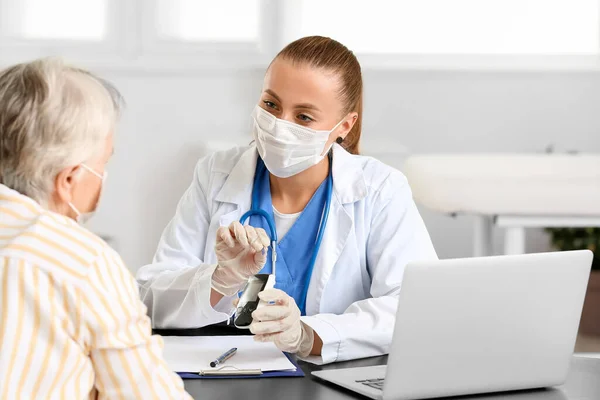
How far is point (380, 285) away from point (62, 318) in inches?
36.5

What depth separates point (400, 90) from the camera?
3613mm

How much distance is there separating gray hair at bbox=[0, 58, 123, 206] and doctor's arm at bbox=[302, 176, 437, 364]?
1.89 ft

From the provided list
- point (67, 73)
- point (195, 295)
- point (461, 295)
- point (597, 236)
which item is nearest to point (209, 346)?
point (195, 295)

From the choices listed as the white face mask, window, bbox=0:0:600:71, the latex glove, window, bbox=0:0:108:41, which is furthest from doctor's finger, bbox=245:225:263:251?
window, bbox=0:0:108:41

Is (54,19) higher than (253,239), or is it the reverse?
(54,19)

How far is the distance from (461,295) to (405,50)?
259 cm

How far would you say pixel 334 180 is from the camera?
187 cm

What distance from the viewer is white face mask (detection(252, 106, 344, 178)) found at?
1.86m

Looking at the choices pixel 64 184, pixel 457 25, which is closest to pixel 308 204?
pixel 64 184

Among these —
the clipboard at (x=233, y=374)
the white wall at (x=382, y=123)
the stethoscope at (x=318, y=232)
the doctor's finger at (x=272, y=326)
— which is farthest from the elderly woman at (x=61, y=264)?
the white wall at (x=382, y=123)

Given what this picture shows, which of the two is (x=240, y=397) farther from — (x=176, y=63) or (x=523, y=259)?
(x=176, y=63)

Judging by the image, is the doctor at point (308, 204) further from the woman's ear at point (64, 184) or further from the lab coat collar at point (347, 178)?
the woman's ear at point (64, 184)

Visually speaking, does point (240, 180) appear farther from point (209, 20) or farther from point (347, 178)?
point (209, 20)

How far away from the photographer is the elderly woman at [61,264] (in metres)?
0.92
